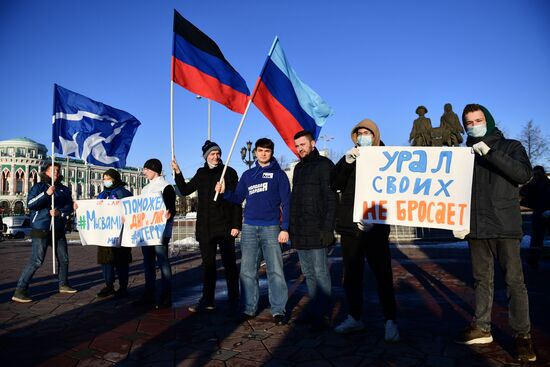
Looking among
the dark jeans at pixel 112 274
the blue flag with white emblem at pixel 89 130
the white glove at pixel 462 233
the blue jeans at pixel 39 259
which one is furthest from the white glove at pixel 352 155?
the blue flag with white emblem at pixel 89 130

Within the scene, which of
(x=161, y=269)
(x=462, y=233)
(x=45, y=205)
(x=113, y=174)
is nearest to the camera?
(x=462, y=233)

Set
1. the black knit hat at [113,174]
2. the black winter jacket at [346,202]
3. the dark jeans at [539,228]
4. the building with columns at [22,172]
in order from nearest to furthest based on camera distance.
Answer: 1. the black winter jacket at [346,202]
2. the black knit hat at [113,174]
3. the dark jeans at [539,228]
4. the building with columns at [22,172]

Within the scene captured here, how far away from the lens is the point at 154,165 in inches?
223

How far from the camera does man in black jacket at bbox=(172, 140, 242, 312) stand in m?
5.15

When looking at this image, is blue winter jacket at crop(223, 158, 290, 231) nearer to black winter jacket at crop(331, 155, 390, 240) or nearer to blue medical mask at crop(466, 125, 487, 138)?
black winter jacket at crop(331, 155, 390, 240)

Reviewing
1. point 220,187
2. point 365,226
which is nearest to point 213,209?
point 220,187

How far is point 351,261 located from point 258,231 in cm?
122

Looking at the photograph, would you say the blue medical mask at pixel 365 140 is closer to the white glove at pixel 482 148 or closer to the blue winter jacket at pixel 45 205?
the white glove at pixel 482 148

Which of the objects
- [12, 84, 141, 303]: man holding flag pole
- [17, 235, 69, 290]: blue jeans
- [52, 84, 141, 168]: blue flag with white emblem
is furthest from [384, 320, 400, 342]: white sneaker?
[52, 84, 141, 168]: blue flag with white emblem

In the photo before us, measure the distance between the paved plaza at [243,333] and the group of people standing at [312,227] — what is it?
0.66ft

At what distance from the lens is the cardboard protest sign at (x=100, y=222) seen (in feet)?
20.0

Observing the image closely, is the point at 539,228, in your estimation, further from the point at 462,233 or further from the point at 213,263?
the point at 213,263

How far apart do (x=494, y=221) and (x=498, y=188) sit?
0.93 ft

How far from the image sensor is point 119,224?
20.0 ft
